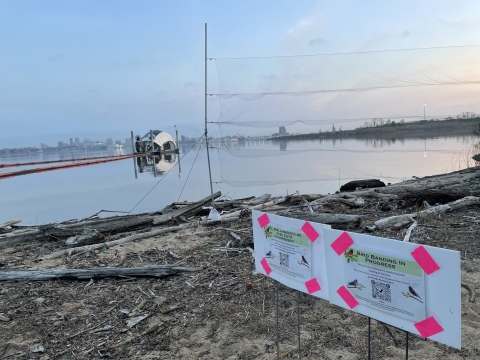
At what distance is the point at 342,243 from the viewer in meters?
2.11

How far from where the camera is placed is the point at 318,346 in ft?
9.46

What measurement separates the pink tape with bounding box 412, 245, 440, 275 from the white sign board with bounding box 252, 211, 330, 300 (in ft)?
2.01

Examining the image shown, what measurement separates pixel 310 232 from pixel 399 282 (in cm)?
65

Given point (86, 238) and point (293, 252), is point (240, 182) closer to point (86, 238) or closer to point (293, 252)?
point (86, 238)

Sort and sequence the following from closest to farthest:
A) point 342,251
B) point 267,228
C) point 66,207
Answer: point 342,251
point 267,228
point 66,207

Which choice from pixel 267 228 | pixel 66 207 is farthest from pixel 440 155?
pixel 267 228

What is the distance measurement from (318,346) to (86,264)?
3.52 meters

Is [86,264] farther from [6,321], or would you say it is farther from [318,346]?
[318,346]

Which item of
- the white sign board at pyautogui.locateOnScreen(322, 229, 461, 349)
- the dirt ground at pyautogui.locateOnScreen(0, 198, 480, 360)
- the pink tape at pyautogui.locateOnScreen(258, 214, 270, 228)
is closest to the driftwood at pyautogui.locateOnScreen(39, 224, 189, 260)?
the dirt ground at pyautogui.locateOnScreen(0, 198, 480, 360)

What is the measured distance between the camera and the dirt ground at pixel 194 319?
2.87m

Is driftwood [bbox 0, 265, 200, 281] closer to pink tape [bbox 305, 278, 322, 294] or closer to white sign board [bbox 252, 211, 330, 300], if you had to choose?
white sign board [bbox 252, 211, 330, 300]

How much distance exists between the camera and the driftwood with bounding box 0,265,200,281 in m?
4.32

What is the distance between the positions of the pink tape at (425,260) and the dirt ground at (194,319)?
1384mm

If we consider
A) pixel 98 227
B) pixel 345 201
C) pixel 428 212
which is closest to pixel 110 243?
pixel 98 227
